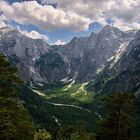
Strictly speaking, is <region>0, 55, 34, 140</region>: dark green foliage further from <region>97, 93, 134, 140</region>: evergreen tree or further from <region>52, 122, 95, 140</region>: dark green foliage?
<region>52, 122, 95, 140</region>: dark green foliage

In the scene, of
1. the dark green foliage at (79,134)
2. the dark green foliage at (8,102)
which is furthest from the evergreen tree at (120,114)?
the dark green foliage at (8,102)

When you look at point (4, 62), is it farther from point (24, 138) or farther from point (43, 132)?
point (43, 132)

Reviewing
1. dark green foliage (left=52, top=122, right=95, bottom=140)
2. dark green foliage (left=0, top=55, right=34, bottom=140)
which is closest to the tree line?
dark green foliage (left=0, top=55, right=34, bottom=140)

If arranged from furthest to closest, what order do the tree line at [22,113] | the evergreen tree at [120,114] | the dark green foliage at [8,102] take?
the evergreen tree at [120,114]
the tree line at [22,113]
the dark green foliage at [8,102]

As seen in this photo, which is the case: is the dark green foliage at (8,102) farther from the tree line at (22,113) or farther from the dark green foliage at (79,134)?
the dark green foliage at (79,134)

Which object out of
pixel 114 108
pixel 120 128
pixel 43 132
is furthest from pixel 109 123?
Result: pixel 43 132

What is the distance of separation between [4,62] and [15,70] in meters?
1.85

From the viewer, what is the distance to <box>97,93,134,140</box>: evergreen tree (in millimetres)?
58719

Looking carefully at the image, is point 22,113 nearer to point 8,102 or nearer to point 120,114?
point 8,102

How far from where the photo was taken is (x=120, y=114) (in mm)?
61031

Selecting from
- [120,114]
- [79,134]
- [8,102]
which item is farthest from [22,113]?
[79,134]

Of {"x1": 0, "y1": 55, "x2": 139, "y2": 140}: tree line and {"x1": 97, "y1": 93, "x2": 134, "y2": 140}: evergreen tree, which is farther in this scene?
{"x1": 97, "y1": 93, "x2": 134, "y2": 140}: evergreen tree

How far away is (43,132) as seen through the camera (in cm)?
12612

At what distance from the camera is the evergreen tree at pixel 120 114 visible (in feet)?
193
